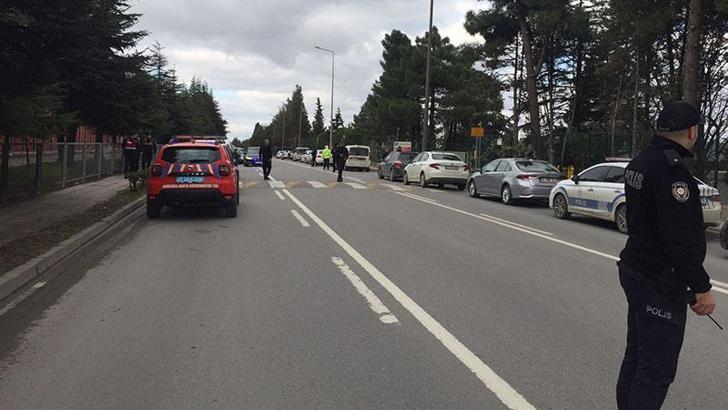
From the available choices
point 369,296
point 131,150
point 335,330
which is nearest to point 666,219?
point 335,330

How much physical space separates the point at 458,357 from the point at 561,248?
6037 mm

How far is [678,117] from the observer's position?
3.01 meters

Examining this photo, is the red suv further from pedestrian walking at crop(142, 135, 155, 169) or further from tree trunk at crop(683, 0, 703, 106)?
pedestrian walking at crop(142, 135, 155, 169)

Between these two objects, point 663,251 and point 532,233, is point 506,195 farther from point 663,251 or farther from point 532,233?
point 663,251

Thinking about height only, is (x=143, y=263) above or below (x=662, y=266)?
below

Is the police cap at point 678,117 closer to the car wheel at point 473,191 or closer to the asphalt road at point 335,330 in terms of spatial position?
the asphalt road at point 335,330

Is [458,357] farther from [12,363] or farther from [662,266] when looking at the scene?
[12,363]

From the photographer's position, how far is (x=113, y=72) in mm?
20250

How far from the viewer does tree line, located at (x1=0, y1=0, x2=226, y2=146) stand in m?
10.3

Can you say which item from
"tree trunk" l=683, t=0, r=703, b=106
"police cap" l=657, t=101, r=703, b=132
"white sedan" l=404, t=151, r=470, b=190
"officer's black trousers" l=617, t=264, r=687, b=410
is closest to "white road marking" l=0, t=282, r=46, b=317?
"officer's black trousers" l=617, t=264, r=687, b=410

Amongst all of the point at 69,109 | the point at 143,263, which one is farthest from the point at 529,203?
the point at 69,109

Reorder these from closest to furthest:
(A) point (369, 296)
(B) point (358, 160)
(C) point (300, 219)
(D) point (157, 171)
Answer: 1. (A) point (369, 296)
2. (D) point (157, 171)
3. (C) point (300, 219)
4. (B) point (358, 160)

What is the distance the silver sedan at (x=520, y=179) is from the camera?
58.2 feet

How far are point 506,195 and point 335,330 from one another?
46.4ft
